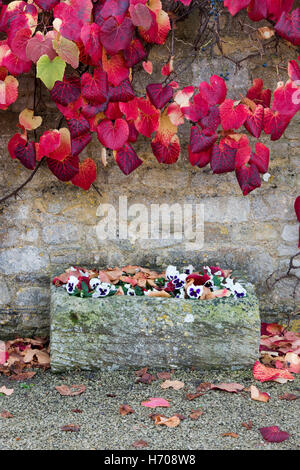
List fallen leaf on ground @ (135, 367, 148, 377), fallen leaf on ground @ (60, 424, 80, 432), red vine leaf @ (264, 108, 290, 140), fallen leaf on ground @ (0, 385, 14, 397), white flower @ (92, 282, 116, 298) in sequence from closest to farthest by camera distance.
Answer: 1. fallen leaf on ground @ (60, 424, 80, 432)
2. fallen leaf on ground @ (0, 385, 14, 397)
3. fallen leaf on ground @ (135, 367, 148, 377)
4. white flower @ (92, 282, 116, 298)
5. red vine leaf @ (264, 108, 290, 140)

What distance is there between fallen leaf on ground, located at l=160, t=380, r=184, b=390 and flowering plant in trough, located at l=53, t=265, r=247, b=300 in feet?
1.46

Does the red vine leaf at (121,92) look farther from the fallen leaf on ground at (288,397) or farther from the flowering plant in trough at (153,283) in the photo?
the fallen leaf on ground at (288,397)

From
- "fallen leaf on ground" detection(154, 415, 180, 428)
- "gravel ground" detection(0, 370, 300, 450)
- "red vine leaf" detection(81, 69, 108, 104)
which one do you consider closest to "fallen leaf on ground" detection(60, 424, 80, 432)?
"gravel ground" detection(0, 370, 300, 450)

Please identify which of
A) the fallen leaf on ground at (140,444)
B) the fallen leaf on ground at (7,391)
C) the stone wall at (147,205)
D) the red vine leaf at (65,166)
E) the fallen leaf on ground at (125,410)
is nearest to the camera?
the fallen leaf on ground at (140,444)

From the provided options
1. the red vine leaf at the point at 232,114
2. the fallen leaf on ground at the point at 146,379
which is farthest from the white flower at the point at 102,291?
the red vine leaf at the point at 232,114

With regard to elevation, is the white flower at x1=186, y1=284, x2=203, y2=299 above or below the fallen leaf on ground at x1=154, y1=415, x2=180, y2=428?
above

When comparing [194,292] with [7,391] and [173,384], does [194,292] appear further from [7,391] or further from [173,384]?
[7,391]

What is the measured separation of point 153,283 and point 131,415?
0.82 metres

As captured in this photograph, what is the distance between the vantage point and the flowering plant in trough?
9.46 ft

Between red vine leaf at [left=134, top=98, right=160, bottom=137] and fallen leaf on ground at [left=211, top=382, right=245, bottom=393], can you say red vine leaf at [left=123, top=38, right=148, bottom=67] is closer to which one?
red vine leaf at [left=134, top=98, right=160, bottom=137]

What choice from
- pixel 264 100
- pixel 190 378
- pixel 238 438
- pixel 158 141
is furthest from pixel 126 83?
pixel 238 438

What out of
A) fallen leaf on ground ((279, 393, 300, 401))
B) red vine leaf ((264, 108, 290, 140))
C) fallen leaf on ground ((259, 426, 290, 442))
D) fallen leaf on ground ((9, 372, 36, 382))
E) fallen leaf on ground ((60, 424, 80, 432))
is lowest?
fallen leaf on ground ((9, 372, 36, 382))

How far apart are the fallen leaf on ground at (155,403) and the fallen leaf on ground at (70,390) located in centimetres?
34

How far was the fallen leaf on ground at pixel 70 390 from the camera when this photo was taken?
2.63 metres
